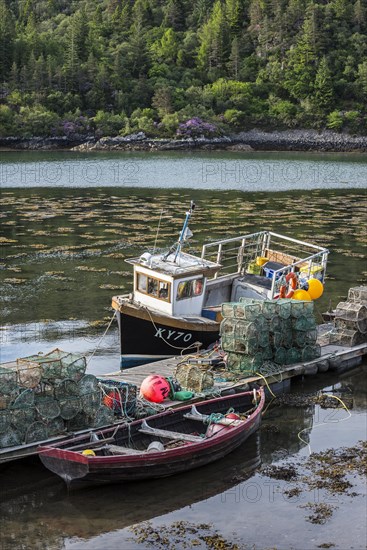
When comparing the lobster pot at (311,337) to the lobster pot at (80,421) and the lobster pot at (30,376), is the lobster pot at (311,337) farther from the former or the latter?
the lobster pot at (30,376)

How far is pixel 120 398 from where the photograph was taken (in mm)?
19281

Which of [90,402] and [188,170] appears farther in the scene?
[188,170]

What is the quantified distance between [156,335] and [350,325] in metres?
5.47

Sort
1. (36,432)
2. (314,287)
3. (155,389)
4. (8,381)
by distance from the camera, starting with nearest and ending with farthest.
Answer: (36,432) < (8,381) < (155,389) < (314,287)

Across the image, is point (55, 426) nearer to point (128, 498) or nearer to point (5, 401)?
point (5, 401)

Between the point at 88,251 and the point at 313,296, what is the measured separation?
15564mm

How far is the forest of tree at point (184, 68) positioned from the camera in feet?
415

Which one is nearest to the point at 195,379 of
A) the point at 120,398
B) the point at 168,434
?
the point at 120,398

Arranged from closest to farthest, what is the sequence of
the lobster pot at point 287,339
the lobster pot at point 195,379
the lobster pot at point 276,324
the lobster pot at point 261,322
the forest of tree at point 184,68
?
1. the lobster pot at point 195,379
2. the lobster pot at point 261,322
3. the lobster pot at point 276,324
4. the lobster pot at point 287,339
5. the forest of tree at point 184,68

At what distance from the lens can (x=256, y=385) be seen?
72.5 ft

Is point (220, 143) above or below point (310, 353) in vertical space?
below

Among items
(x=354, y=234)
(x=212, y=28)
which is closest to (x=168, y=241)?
(x=354, y=234)

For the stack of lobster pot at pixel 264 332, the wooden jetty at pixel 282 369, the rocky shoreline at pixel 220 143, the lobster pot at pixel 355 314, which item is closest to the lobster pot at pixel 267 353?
the stack of lobster pot at pixel 264 332

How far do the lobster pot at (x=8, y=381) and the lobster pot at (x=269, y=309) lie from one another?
7.13 m
